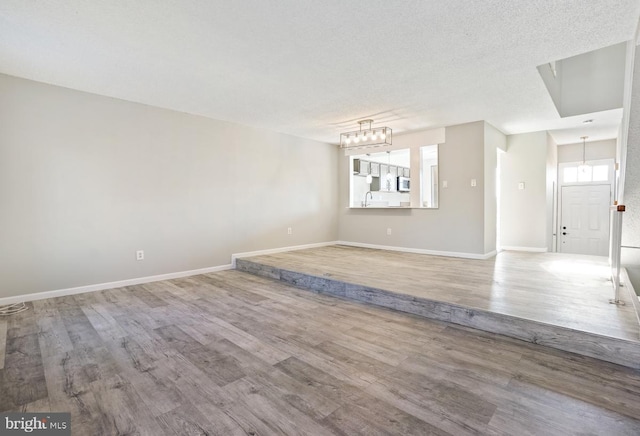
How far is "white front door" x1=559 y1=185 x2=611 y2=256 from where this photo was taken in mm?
6012

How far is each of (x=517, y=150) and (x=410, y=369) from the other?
5611mm

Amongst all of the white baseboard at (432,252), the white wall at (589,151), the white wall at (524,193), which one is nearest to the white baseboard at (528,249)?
the white wall at (524,193)

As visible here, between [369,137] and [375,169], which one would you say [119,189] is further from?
[375,169]

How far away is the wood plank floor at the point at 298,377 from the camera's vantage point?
146cm

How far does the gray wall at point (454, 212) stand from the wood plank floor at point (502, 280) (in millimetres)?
397

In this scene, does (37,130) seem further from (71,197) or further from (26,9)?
(26,9)

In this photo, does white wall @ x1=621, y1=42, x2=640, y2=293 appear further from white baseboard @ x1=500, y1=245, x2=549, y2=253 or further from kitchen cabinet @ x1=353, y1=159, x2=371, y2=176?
kitchen cabinet @ x1=353, y1=159, x2=371, y2=176

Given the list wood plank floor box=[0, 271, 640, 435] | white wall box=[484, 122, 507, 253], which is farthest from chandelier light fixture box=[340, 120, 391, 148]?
wood plank floor box=[0, 271, 640, 435]

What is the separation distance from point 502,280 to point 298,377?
9.27 ft

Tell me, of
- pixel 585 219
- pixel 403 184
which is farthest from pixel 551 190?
pixel 403 184

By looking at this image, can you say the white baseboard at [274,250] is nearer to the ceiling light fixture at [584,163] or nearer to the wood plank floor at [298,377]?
the wood plank floor at [298,377]

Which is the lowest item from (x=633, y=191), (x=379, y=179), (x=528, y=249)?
(x=528, y=249)

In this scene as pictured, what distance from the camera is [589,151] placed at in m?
6.26

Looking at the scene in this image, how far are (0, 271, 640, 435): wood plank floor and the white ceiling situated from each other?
250cm
